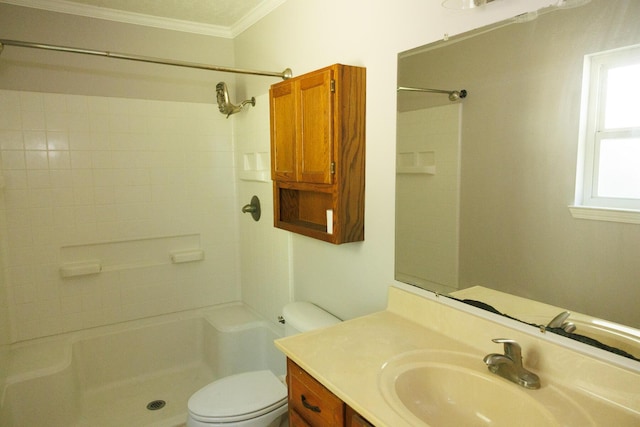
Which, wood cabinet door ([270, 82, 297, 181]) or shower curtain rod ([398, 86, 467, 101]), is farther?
wood cabinet door ([270, 82, 297, 181])

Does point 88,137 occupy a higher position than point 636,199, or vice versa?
point 88,137

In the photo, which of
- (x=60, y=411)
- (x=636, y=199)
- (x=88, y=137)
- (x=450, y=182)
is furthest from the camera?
(x=88, y=137)

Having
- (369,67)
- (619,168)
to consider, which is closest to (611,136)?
(619,168)

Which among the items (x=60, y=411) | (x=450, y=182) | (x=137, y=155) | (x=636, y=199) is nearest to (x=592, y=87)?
(x=636, y=199)

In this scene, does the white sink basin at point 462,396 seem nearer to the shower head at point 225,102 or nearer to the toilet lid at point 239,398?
the toilet lid at point 239,398

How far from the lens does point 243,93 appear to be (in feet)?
9.36

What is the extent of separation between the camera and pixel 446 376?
1.16 m

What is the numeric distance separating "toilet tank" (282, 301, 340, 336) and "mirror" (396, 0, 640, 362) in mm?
533

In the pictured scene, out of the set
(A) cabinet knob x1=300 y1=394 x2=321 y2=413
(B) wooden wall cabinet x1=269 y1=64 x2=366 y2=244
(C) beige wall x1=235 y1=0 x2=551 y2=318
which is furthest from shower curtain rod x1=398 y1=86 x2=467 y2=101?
(A) cabinet knob x1=300 y1=394 x2=321 y2=413

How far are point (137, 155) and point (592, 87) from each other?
8.37ft

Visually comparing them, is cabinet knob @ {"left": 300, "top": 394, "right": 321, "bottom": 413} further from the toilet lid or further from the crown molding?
the crown molding

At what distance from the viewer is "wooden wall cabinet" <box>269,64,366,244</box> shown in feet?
5.30

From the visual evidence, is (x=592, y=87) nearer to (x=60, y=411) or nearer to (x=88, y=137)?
(x=88, y=137)

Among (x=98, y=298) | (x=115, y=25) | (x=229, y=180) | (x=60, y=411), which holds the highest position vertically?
(x=115, y=25)
